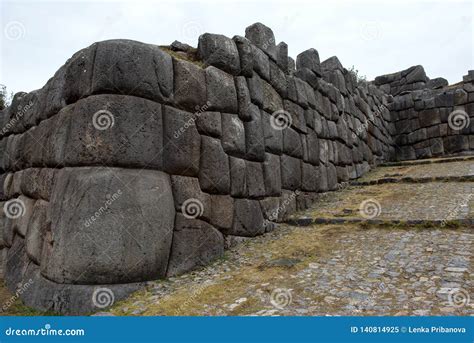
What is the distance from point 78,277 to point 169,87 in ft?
8.03

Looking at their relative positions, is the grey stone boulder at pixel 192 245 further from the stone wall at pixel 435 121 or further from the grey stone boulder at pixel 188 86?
the stone wall at pixel 435 121

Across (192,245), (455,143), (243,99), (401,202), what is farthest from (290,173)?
(455,143)

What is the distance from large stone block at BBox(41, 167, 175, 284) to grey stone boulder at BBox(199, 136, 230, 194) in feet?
2.92

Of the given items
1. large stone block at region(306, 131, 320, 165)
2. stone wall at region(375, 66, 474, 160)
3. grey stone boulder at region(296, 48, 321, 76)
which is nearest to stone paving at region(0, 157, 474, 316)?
large stone block at region(306, 131, 320, 165)

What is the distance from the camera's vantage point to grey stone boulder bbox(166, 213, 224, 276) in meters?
4.17

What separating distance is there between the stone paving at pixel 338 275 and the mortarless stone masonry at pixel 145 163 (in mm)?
386

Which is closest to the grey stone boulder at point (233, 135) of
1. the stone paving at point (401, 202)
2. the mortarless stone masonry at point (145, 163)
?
the mortarless stone masonry at point (145, 163)

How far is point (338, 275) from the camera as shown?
371 centimetres

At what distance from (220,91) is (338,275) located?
305 cm

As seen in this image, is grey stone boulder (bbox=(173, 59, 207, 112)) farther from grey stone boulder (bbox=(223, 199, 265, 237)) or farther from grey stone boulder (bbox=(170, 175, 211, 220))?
grey stone boulder (bbox=(223, 199, 265, 237))

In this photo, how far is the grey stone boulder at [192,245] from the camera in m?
4.17

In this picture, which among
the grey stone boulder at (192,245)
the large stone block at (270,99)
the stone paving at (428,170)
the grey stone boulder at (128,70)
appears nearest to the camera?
the grey stone boulder at (128,70)

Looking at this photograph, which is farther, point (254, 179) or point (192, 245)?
point (254, 179)

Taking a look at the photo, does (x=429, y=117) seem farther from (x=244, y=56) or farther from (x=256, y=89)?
(x=244, y=56)
